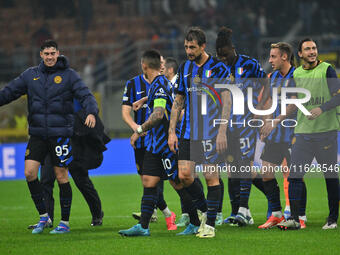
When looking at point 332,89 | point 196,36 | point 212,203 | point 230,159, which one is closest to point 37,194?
point 212,203

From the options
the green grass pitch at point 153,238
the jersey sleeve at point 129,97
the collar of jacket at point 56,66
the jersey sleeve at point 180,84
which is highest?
the collar of jacket at point 56,66

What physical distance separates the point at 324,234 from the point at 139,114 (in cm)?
276

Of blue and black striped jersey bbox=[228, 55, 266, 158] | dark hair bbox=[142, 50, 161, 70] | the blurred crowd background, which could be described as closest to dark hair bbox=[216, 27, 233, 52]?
blue and black striped jersey bbox=[228, 55, 266, 158]

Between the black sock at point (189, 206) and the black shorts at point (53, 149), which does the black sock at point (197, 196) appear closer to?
the black sock at point (189, 206)

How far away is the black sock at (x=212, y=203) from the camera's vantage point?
693cm

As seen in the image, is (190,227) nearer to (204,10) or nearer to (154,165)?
(154,165)

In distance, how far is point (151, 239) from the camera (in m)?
7.03

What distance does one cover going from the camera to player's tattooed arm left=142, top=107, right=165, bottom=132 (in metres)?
7.07

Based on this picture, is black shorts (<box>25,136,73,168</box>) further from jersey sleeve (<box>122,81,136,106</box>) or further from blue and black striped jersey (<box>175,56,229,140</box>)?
blue and black striped jersey (<box>175,56,229,140</box>)

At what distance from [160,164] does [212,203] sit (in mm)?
714

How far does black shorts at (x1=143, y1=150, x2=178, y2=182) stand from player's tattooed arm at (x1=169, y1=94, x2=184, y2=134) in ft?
1.08

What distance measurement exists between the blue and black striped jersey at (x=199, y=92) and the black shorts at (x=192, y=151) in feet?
0.17

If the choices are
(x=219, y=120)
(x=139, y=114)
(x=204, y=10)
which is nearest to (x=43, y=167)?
(x=139, y=114)

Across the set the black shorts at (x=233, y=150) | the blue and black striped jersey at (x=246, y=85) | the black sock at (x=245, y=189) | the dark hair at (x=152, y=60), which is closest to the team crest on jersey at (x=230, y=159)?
the black shorts at (x=233, y=150)
